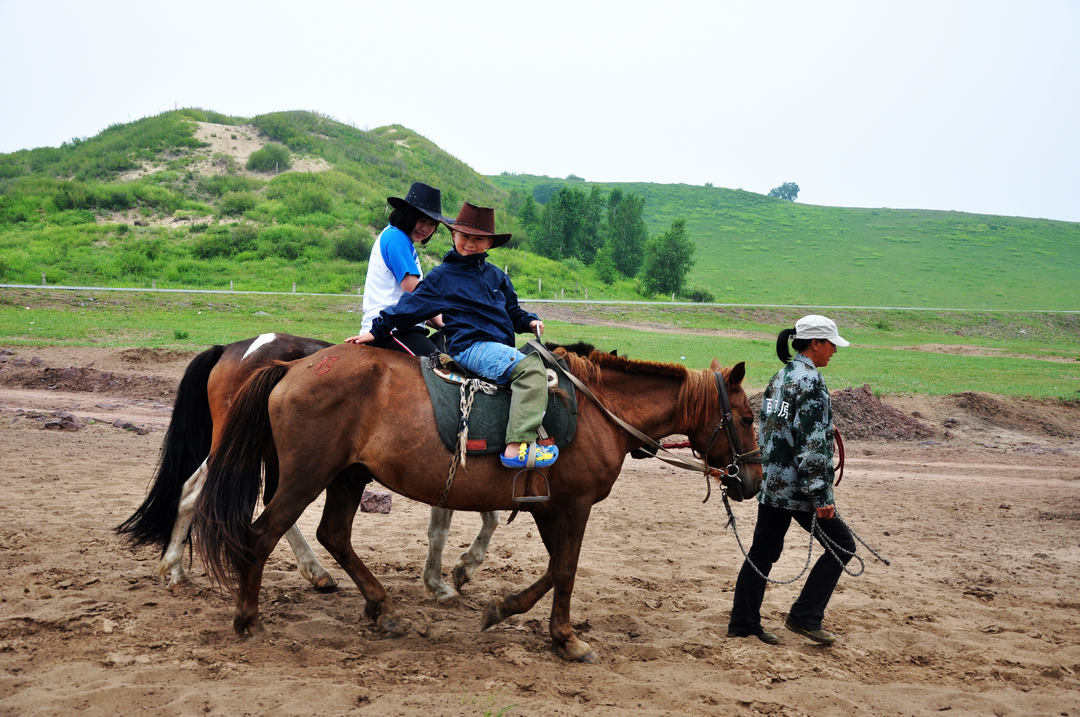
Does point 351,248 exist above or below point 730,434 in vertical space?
above

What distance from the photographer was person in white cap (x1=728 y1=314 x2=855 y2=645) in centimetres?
515

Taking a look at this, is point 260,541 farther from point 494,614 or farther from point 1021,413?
point 1021,413

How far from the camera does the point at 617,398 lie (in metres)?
5.52

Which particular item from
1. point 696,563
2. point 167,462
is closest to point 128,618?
point 167,462

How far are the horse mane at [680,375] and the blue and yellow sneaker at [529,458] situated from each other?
28.4 inches

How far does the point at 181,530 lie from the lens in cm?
605

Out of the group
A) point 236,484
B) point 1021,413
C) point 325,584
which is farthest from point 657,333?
point 236,484

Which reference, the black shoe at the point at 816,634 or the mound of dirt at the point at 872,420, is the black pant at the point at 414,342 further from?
the mound of dirt at the point at 872,420

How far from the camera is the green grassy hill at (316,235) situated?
1451 inches

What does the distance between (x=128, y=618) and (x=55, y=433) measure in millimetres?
7168

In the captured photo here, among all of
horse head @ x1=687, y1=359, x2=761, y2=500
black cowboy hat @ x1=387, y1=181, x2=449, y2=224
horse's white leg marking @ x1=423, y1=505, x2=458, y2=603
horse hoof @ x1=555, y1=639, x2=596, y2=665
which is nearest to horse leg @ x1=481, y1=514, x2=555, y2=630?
horse hoof @ x1=555, y1=639, x2=596, y2=665

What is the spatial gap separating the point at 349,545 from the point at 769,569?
Answer: 9.69 ft

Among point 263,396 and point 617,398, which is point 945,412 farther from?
point 263,396

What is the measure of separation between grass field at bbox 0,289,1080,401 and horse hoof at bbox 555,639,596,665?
12440 millimetres
